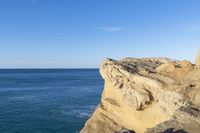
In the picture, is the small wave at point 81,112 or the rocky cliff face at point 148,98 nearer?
the rocky cliff face at point 148,98

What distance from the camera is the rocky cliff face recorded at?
21.8 metres

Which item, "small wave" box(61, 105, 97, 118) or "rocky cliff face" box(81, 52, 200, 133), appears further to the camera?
"small wave" box(61, 105, 97, 118)

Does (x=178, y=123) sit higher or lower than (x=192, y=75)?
lower

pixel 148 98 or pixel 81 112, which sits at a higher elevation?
pixel 148 98

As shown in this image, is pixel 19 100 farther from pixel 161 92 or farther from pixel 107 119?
pixel 161 92

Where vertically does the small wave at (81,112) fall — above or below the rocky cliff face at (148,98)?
below

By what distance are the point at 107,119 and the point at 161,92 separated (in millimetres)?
8874

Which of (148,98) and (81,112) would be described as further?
(81,112)

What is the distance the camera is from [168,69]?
29297 millimetres

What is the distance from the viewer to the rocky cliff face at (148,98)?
21781 mm

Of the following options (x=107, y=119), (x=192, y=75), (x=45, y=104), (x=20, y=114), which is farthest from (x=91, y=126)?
(x=45, y=104)

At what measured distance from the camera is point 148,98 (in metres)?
27.6

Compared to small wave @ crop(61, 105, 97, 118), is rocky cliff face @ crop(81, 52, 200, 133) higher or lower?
higher

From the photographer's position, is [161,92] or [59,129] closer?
[161,92]
